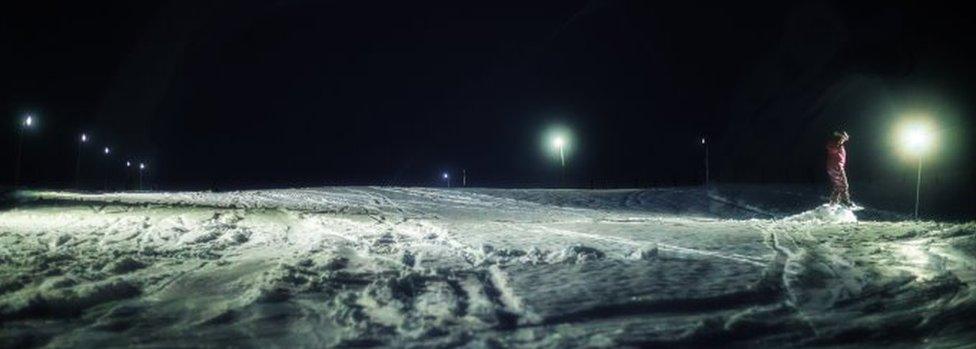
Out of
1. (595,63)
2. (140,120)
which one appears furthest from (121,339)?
(140,120)

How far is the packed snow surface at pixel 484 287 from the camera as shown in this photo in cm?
425

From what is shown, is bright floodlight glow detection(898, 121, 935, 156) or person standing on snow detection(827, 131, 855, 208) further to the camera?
bright floodlight glow detection(898, 121, 935, 156)

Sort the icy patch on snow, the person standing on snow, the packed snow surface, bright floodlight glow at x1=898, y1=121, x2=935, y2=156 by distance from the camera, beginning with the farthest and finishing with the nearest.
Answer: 1. bright floodlight glow at x1=898, y1=121, x2=935, y2=156
2. the person standing on snow
3. the icy patch on snow
4. the packed snow surface

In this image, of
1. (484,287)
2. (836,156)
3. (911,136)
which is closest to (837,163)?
(836,156)

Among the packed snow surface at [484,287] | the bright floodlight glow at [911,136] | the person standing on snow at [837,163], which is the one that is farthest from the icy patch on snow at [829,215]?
the bright floodlight glow at [911,136]

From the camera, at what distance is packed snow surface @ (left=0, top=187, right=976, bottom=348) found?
425 cm

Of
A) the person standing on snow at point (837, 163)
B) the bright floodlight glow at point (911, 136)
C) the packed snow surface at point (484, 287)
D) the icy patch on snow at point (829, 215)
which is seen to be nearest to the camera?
the packed snow surface at point (484, 287)

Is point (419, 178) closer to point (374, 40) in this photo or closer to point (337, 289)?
point (374, 40)

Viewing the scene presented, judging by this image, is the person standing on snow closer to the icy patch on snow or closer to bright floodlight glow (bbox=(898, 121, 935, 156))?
the icy patch on snow

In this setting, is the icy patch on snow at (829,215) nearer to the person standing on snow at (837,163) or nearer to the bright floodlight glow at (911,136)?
the person standing on snow at (837,163)

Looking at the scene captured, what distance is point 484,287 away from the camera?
559 centimetres

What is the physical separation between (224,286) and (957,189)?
74.0 ft

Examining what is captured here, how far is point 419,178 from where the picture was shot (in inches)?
3605

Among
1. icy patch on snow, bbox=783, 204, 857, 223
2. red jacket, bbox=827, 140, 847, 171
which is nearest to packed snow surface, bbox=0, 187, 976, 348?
icy patch on snow, bbox=783, 204, 857, 223
